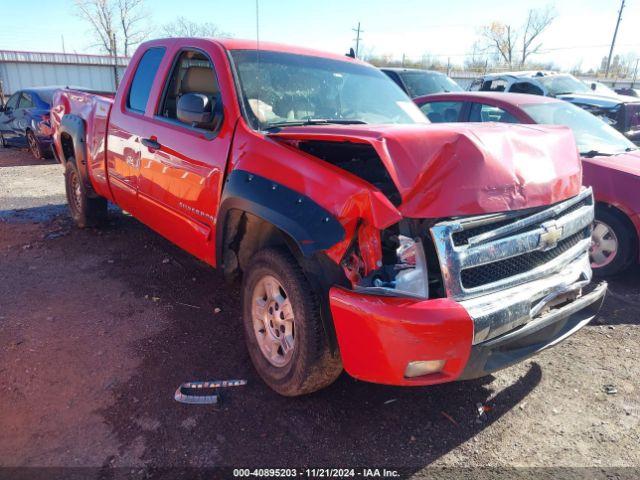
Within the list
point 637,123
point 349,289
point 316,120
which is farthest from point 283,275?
point 637,123

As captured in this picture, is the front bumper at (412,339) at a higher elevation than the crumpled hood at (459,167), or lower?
lower

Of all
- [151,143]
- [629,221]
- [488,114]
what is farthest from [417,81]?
[151,143]

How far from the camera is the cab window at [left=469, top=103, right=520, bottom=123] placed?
544 cm

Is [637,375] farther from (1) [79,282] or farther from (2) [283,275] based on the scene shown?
(1) [79,282]

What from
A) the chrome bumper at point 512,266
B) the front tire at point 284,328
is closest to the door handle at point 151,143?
the front tire at point 284,328

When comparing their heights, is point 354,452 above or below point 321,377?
below

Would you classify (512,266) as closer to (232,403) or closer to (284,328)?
(284,328)

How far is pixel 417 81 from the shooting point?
34.5 ft

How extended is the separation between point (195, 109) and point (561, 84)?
11.1m

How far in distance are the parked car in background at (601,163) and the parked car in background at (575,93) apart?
2626mm

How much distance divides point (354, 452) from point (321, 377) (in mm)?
407

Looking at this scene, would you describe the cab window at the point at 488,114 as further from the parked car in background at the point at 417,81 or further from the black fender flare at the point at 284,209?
the parked car in background at the point at 417,81

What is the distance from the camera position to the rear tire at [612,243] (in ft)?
14.8

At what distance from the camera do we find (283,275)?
8.49ft
